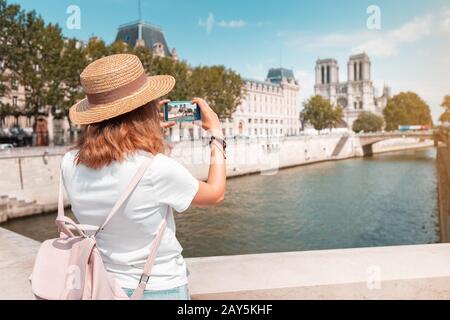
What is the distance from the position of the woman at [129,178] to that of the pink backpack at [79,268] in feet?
0.15

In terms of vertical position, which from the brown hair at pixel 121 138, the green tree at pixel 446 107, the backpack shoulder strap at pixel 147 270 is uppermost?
the green tree at pixel 446 107

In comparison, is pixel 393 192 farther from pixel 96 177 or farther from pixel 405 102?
pixel 405 102

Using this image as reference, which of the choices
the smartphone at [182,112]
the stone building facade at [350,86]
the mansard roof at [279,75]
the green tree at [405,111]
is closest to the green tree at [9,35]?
the smartphone at [182,112]

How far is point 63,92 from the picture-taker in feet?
91.6

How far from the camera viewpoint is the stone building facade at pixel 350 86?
114 metres

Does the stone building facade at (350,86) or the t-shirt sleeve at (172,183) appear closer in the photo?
the t-shirt sleeve at (172,183)

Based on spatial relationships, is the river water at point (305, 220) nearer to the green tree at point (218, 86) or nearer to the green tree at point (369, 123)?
the green tree at point (218, 86)

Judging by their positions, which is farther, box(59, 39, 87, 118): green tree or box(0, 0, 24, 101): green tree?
box(59, 39, 87, 118): green tree

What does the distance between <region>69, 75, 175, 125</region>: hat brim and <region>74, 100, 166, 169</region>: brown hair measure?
0.05 m

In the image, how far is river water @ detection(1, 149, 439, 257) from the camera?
562 inches

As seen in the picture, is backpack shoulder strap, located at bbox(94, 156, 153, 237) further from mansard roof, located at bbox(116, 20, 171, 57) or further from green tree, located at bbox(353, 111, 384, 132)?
green tree, located at bbox(353, 111, 384, 132)

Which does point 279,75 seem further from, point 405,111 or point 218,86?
point 218,86

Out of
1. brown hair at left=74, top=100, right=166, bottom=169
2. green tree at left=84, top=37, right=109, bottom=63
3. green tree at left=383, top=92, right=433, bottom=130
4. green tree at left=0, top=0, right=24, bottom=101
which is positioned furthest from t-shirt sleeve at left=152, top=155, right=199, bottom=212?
green tree at left=383, top=92, right=433, bottom=130

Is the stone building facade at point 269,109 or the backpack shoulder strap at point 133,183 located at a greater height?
the stone building facade at point 269,109
